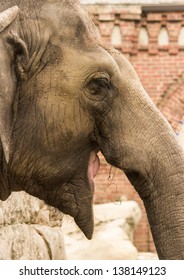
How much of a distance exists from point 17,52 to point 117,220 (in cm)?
1042

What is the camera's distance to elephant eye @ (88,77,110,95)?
3494mm

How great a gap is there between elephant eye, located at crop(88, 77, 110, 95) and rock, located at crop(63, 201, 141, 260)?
730cm

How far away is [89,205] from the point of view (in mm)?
3578

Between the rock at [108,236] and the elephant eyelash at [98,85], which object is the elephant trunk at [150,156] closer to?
the elephant eyelash at [98,85]

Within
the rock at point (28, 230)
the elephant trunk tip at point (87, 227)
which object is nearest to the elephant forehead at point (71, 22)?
the elephant trunk tip at point (87, 227)

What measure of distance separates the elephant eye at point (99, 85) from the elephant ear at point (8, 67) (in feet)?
0.81

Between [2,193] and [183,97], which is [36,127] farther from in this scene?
[183,97]

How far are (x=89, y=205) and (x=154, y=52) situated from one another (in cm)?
1266

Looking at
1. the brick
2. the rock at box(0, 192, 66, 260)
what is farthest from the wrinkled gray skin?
the brick

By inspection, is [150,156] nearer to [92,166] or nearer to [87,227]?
[92,166]

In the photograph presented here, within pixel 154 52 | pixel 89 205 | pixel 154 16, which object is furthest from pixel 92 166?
pixel 154 52

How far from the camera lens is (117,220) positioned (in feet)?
44.9

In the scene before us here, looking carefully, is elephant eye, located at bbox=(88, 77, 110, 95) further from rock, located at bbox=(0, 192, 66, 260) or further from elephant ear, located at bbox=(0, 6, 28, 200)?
rock, located at bbox=(0, 192, 66, 260)

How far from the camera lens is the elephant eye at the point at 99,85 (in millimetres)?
Answer: 3494
